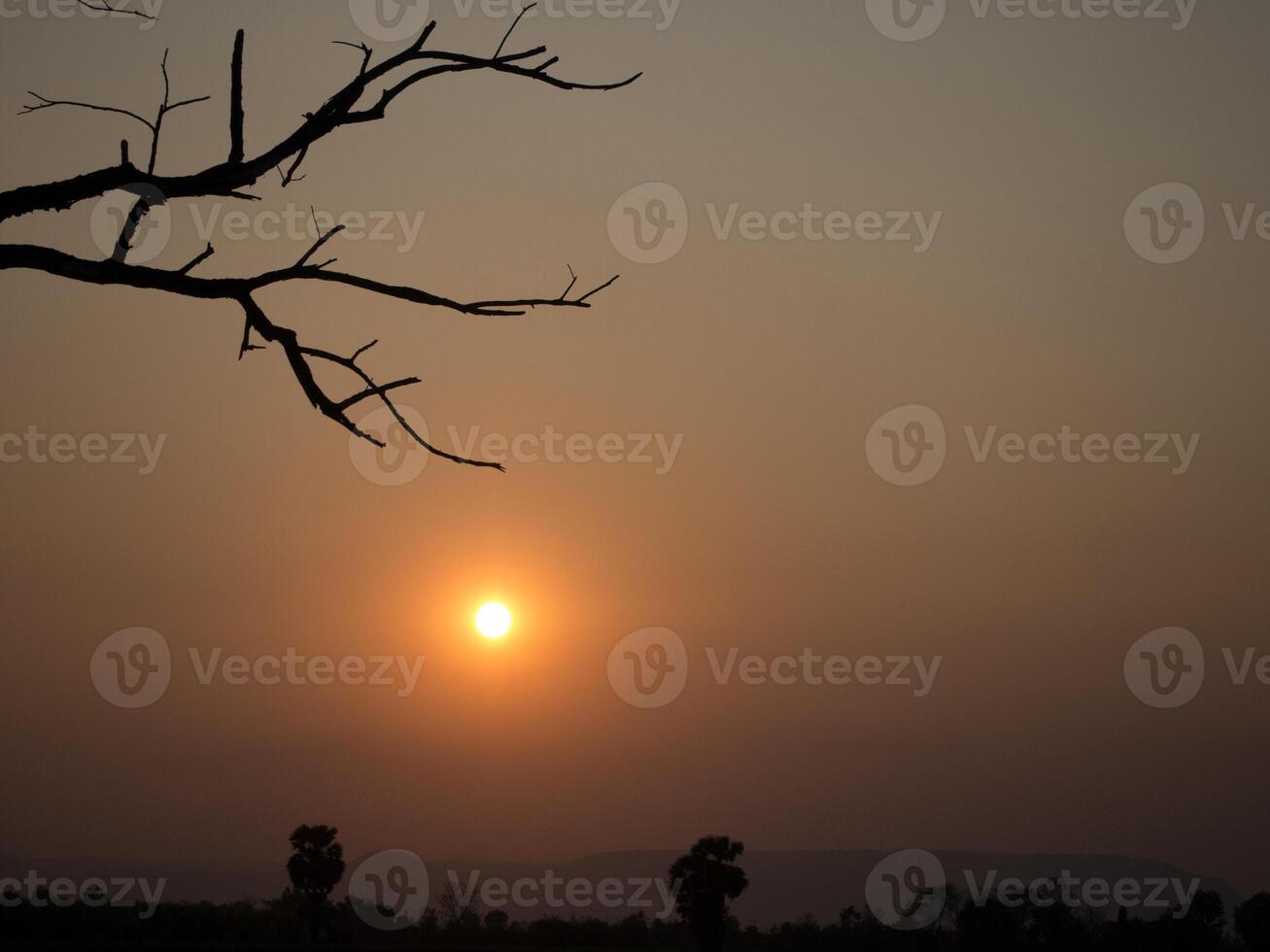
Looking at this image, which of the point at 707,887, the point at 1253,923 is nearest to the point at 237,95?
the point at 707,887

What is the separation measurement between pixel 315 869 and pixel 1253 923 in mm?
54989

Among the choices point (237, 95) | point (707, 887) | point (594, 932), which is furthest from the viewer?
point (594, 932)

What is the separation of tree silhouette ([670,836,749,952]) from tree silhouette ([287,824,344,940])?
18.9m

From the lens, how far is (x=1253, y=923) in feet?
277

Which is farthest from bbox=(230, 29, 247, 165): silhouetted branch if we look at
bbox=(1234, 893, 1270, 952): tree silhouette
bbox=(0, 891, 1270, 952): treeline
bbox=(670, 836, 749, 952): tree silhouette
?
bbox=(1234, 893, 1270, 952): tree silhouette

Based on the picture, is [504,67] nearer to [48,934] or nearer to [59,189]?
[59,189]

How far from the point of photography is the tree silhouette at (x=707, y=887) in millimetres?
74875

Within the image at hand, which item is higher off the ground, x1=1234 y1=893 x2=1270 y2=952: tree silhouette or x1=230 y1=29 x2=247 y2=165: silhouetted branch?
x1=1234 y1=893 x2=1270 y2=952: tree silhouette

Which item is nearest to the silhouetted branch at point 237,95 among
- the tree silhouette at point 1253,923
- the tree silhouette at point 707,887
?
the tree silhouette at point 707,887

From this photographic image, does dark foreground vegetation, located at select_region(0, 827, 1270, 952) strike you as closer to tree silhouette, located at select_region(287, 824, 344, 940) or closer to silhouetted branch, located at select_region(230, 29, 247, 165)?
tree silhouette, located at select_region(287, 824, 344, 940)

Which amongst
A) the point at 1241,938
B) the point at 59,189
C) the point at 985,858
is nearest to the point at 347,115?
the point at 59,189

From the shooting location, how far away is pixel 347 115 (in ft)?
14.4

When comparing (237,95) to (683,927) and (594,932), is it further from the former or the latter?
(594,932)

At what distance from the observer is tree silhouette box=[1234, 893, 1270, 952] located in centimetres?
8412
